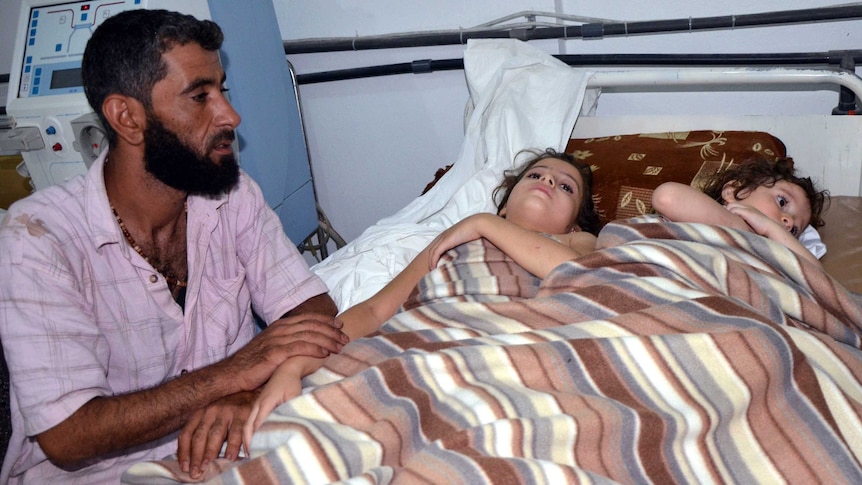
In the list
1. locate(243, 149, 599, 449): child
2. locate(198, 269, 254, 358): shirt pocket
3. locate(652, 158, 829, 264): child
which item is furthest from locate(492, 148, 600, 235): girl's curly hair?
locate(198, 269, 254, 358): shirt pocket

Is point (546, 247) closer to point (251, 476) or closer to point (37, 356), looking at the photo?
point (251, 476)

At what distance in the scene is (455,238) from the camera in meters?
1.76

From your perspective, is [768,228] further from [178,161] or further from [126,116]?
[126,116]

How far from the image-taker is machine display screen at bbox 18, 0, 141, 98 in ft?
6.82

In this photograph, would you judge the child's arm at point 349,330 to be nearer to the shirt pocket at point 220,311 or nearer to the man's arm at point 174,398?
the man's arm at point 174,398

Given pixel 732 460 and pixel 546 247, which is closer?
pixel 732 460

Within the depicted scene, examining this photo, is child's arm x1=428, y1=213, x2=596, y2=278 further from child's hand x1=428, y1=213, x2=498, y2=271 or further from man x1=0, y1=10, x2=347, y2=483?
man x1=0, y1=10, x2=347, y2=483

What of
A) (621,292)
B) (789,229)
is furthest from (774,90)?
(621,292)

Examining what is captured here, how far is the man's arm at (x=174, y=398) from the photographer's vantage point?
1.39 metres

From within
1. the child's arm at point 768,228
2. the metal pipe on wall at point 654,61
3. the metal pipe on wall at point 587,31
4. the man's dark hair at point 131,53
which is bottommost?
the child's arm at point 768,228

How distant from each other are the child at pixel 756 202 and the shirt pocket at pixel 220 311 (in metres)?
1.01

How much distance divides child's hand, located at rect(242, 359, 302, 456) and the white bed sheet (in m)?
0.61

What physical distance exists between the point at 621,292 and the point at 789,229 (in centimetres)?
66

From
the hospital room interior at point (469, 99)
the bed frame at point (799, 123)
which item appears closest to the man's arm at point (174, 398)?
the hospital room interior at point (469, 99)
